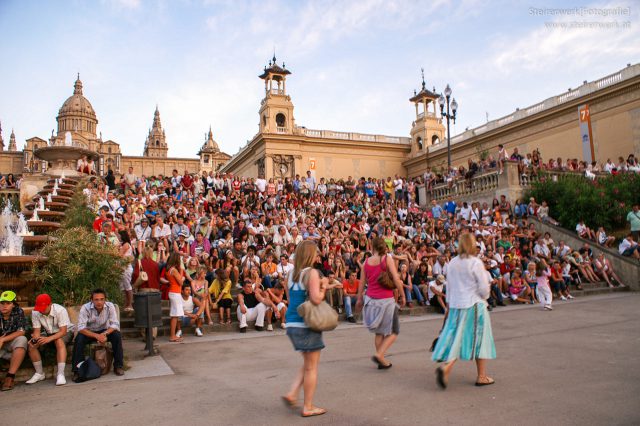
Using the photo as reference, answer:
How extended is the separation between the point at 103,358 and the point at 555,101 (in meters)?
34.5

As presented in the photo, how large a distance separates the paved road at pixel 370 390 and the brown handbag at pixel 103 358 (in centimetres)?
50

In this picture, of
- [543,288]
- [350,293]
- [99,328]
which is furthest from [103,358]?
[543,288]

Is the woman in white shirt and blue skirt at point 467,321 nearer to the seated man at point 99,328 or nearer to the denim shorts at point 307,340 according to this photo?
the denim shorts at point 307,340

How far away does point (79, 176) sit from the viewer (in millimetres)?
20156

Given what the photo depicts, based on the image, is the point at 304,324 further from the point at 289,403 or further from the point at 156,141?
the point at 156,141

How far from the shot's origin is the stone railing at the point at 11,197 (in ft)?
58.4

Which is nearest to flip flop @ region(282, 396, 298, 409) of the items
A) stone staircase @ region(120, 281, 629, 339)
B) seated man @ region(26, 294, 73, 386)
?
seated man @ region(26, 294, 73, 386)

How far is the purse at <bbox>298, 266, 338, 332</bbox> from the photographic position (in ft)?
15.0

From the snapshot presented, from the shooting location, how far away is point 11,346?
20.9ft

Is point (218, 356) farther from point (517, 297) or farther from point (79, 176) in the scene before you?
point (79, 176)

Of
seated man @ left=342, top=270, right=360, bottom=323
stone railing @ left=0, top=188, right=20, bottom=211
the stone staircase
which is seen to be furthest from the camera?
stone railing @ left=0, top=188, right=20, bottom=211

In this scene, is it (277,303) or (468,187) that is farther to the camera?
(468,187)

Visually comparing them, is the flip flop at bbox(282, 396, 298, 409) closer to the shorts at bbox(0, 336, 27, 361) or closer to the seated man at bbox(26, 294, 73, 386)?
the seated man at bbox(26, 294, 73, 386)

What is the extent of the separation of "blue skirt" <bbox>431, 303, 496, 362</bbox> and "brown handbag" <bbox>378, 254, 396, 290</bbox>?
100 centimetres
